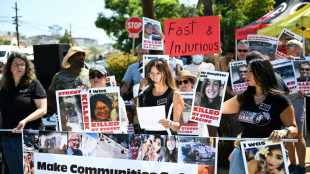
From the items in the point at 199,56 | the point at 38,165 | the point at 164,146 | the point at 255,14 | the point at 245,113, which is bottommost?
the point at 38,165

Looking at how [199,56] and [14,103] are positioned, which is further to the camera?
[199,56]

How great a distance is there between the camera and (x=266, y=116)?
3.44 metres

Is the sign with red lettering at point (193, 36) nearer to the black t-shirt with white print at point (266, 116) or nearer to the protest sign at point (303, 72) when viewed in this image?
the protest sign at point (303, 72)

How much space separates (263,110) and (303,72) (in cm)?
249

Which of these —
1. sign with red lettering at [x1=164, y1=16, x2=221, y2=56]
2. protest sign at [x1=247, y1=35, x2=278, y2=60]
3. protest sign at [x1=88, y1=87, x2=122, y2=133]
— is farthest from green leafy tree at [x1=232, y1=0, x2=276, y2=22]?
protest sign at [x1=88, y1=87, x2=122, y2=133]

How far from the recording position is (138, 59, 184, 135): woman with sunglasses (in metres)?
3.98

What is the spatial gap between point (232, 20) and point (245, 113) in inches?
1264

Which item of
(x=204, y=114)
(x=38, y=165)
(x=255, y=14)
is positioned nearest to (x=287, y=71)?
(x=204, y=114)

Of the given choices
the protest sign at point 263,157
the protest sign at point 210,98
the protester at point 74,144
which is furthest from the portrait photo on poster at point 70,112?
the protest sign at point 263,157

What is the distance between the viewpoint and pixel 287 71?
18.4ft

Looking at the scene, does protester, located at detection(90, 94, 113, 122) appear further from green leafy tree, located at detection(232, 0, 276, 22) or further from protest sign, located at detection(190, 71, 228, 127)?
green leafy tree, located at detection(232, 0, 276, 22)

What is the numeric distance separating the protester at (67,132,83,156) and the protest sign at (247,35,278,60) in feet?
13.3

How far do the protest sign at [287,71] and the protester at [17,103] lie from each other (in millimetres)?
3214

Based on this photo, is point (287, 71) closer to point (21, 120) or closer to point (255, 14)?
point (21, 120)
